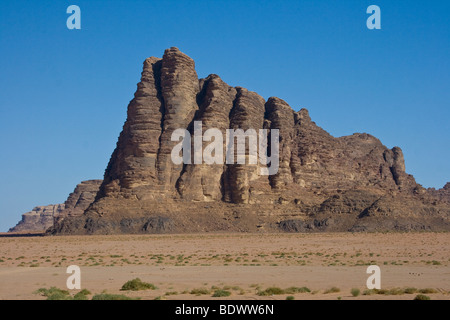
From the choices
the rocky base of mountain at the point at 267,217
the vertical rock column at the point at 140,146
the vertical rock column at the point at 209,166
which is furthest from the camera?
the vertical rock column at the point at 209,166

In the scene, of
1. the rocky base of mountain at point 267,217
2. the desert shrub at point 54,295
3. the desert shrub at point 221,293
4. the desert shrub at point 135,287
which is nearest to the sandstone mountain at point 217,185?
the rocky base of mountain at point 267,217

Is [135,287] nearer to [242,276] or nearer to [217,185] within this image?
[242,276]

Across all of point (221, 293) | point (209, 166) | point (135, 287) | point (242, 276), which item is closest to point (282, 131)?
point (209, 166)

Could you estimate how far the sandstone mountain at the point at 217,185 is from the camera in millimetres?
91688

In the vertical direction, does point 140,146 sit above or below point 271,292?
above

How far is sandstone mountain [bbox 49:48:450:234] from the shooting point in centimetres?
9169

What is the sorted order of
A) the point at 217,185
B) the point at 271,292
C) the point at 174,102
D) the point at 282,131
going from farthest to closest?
1. the point at 282,131
2. the point at 174,102
3. the point at 217,185
4. the point at 271,292

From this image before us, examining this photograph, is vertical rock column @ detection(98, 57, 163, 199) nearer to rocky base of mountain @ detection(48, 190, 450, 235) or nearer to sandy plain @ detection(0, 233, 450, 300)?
rocky base of mountain @ detection(48, 190, 450, 235)

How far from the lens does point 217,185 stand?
101 metres

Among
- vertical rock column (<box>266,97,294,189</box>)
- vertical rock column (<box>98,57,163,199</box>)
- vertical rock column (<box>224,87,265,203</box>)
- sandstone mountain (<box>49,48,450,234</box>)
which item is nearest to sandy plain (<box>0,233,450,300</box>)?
sandstone mountain (<box>49,48,450,234</box>)

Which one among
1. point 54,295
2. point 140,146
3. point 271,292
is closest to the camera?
point 54,295

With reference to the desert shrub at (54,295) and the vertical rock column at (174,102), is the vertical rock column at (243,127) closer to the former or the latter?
the vertical rock column at (174,102)

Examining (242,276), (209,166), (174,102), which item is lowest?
(242,276)

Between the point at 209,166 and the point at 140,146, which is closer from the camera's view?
the point at 140,146
